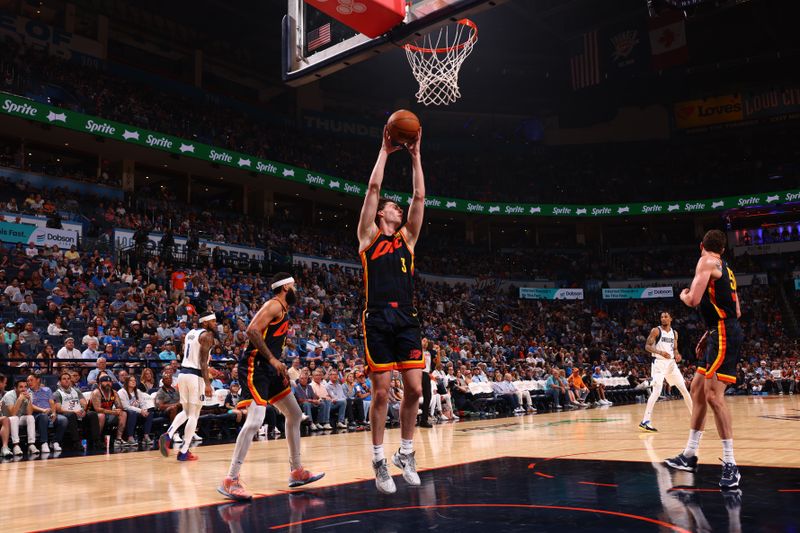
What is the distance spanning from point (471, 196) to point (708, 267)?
2964cm

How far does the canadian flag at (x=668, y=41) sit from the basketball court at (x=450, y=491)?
82.0ft

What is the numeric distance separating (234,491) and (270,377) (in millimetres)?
1024

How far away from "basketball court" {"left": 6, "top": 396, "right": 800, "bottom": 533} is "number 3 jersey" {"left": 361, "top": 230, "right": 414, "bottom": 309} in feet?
4.82

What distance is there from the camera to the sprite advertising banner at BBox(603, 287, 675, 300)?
34.3 m

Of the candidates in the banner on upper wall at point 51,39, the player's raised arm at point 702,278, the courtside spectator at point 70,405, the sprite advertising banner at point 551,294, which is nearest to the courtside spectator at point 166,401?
the courtside spectator at point 70,405

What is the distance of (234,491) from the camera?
5.25 meters

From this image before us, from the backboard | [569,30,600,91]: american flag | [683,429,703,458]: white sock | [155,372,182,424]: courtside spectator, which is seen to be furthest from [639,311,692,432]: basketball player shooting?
[569,30,600,91]: american flag

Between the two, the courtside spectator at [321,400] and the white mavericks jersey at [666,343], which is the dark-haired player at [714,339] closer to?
the white mavericks jersey at [666,343]

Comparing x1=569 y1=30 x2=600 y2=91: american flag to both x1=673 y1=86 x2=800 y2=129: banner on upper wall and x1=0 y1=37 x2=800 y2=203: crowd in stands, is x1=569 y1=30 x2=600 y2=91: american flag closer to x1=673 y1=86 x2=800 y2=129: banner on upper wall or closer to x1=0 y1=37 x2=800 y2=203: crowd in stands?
x1=0 y1=37 x2=800 y2=203: crowd in stands

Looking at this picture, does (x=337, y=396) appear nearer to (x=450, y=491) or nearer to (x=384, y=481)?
(x=450, y=491)

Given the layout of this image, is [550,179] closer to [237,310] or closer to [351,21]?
[237,310]

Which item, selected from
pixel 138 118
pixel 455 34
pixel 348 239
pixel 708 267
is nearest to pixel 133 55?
pixel 138 118

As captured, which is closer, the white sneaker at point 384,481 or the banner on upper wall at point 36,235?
the white sneaker at point 384,481

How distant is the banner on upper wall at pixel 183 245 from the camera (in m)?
20.0
